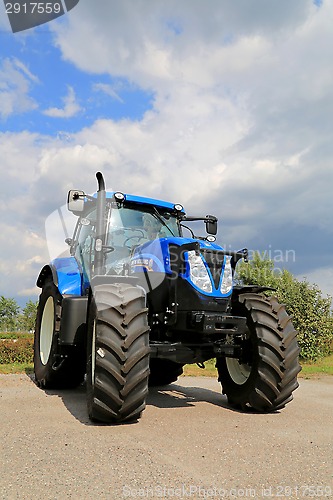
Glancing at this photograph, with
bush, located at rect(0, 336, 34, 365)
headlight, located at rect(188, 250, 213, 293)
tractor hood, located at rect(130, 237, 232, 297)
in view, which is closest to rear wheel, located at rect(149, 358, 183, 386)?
tractor hood, located at rect(130, 237, 232, 297)

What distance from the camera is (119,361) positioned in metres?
4.38

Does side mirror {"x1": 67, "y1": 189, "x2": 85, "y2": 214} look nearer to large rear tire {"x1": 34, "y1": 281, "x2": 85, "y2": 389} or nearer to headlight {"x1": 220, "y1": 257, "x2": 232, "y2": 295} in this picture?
large rear tire {"x1": 34, "y1": 281, "x2": 85, "y2": 389}

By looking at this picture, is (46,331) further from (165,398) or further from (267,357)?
(267,357)

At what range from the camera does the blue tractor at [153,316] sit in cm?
444

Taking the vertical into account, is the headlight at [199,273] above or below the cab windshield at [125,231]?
below

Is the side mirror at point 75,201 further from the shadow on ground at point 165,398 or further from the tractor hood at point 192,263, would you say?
the shadow on ground at point 165,398

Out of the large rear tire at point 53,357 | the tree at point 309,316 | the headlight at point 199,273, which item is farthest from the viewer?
the tree at point 309,316

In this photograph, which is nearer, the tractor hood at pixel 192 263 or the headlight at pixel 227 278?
the tractor hood at pixel 192 263

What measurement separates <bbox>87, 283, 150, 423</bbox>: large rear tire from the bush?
1094 centimetres

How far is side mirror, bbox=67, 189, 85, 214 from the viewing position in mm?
5750

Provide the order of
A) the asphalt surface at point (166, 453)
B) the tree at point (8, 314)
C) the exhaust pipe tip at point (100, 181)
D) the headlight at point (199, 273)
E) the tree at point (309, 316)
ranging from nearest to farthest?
1. the asphalt surface at point (166, 453)
2. the headlight at point (199, 273)
3. the exhaust pipe tip at point (100, 181)
4. the tree at point (309, 316)
5. the tree at point (8, 314)

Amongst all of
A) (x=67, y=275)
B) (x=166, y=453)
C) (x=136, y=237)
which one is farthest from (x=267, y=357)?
(x=67, y=275)

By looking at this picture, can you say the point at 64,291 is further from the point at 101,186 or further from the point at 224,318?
the point at 224,318

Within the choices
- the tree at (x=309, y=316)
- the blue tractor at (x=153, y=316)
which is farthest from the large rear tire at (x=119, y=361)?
the tree at (x=309, y=316)
